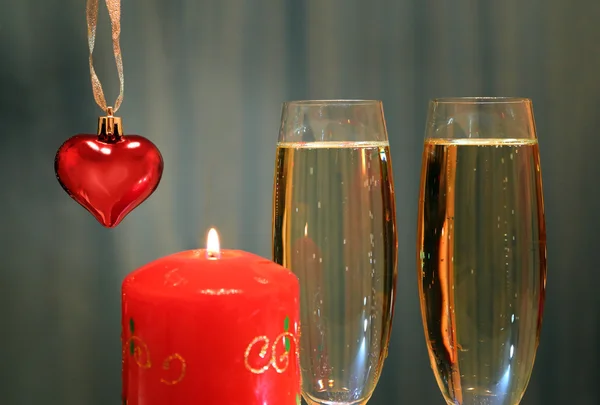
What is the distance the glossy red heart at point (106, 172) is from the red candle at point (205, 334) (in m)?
0.10

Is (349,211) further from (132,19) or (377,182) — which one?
(132,19)

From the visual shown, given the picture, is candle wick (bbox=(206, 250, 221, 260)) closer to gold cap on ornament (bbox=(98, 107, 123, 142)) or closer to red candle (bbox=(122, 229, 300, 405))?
red candle (bbox=(122, 229, 300, 405))

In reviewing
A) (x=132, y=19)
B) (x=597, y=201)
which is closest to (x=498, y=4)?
(x=597, y=201)

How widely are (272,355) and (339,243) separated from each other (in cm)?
12

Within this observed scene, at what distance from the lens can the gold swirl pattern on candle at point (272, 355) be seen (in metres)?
0.44

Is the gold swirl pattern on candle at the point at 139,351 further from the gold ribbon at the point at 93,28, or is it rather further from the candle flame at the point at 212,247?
the gold ribbon at the point at 93,28

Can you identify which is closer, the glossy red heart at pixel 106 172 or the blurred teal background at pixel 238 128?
the glossy red heart at pixel 106 172

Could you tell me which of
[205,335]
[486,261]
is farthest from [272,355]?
[486,261]

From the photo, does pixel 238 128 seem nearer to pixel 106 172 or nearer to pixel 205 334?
pixel 106 172

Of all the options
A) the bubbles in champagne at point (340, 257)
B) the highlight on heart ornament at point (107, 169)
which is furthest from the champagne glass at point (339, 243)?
the highlight on heart ornament at point (107, 169)

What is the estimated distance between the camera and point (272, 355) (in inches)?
17.9

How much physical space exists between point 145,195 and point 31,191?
130 millimetres

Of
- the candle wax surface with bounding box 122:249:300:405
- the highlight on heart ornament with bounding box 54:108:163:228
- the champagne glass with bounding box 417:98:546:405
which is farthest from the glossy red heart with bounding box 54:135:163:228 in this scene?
the champagne glass with bounding box 417:98:546:405

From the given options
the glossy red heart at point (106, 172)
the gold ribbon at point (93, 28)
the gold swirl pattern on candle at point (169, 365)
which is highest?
the gold ribbon at point (93, 28)
